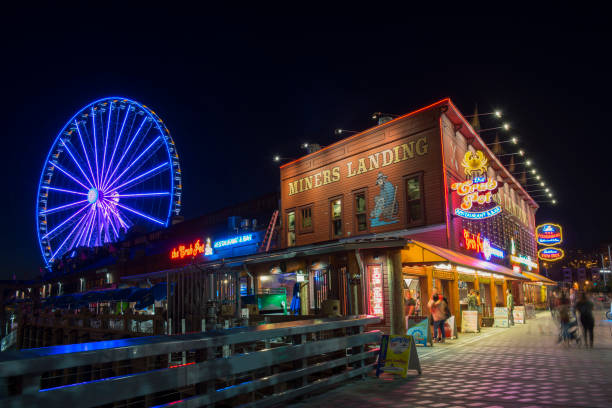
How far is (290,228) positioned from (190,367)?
20417 mm

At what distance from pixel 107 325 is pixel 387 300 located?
39.7 feet

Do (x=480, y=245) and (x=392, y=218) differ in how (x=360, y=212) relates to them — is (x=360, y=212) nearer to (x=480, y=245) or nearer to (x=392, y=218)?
(x=392, y=218)

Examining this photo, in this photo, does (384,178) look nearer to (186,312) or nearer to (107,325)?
(186,312)

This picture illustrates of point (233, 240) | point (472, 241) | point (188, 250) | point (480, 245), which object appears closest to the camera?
point (472, 241)

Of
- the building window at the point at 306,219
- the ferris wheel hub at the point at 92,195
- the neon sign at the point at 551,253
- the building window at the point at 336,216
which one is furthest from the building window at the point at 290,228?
the neon sign at the point at 551,253

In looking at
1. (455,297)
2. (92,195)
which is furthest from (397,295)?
(92,195)

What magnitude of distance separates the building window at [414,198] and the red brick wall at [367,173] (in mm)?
174

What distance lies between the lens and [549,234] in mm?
41219

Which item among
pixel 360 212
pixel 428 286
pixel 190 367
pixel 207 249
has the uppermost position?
pixel 360 212

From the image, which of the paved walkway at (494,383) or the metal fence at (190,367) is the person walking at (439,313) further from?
the metal fence at (190,367)

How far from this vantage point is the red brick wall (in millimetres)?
18844

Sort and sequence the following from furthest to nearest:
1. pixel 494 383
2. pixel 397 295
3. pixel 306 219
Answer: pixel 306 219, pixel 397 295, pixel 494 383

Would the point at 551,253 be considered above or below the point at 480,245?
below

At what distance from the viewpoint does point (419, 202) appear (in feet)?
63.3
